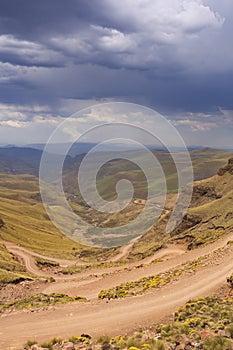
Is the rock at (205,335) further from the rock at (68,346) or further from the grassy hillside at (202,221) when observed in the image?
the grassy hillside at (202,221)

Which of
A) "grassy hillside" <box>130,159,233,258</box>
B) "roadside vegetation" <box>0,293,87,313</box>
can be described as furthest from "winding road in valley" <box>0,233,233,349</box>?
"grassy hillside" <box>130,159,233,258</box>

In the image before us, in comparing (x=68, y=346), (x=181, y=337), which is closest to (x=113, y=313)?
(x=68, y=346)

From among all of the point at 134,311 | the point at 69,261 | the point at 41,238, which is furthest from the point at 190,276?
the point at 41,238

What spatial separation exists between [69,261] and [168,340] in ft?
306

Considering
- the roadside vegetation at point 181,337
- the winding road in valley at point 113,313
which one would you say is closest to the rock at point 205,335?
the roadside vegetation at point 181,337

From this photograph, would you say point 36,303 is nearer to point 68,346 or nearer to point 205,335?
point 68,346

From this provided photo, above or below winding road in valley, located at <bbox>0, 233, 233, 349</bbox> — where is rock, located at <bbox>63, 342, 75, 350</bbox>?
above

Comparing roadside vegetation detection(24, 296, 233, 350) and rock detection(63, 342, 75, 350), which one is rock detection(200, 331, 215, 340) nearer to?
roadside vegetation detection(24, 296, 233, 350)

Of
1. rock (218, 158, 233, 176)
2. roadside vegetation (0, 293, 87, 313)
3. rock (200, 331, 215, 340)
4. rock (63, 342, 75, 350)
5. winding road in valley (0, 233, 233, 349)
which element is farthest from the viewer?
rock (218, 158, 233, 176)

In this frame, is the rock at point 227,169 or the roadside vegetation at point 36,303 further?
the rock at point 227,169

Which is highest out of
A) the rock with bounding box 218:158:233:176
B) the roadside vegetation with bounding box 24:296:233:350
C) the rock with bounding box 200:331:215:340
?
the rock with bounding box 218:158:233:176

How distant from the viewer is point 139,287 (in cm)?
3309

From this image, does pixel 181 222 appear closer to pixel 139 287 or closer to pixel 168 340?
pixel 139 287

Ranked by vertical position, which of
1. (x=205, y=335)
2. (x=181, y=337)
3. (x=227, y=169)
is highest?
(x=227, y=169)
